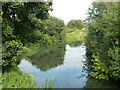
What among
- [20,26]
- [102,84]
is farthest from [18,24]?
[102,84]

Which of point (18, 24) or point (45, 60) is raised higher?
point (18, 24)

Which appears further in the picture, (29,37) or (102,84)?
(29,37)

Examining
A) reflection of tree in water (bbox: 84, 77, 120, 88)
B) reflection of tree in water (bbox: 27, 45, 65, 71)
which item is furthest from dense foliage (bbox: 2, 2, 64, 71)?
reflection of tree in water (bbox: 27, 45, 65, 71)

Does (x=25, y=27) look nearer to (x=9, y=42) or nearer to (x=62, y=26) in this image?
(x=9, y=42)

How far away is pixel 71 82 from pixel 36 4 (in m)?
7.79

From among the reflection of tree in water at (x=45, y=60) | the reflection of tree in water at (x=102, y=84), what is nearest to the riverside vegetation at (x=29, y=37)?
the reflection of tree in water at (x=102, y=84)

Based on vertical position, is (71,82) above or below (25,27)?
below

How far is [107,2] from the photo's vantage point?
1862 cm

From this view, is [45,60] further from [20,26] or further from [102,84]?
[102,84]

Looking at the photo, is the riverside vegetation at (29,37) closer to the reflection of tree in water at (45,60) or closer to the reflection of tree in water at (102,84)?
the reflection of tree in water at (102,84)

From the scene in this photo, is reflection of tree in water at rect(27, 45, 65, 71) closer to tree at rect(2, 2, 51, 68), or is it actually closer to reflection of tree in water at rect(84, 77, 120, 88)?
tree at rect(2, 2, 51, 68)

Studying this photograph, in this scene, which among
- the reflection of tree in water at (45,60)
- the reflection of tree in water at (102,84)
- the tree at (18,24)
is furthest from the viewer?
the reflection of tree in water at (45,60)

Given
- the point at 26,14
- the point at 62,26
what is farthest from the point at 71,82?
the point at 62,26

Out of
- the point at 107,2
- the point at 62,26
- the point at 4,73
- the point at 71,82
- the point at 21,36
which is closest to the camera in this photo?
the point at 4,73
